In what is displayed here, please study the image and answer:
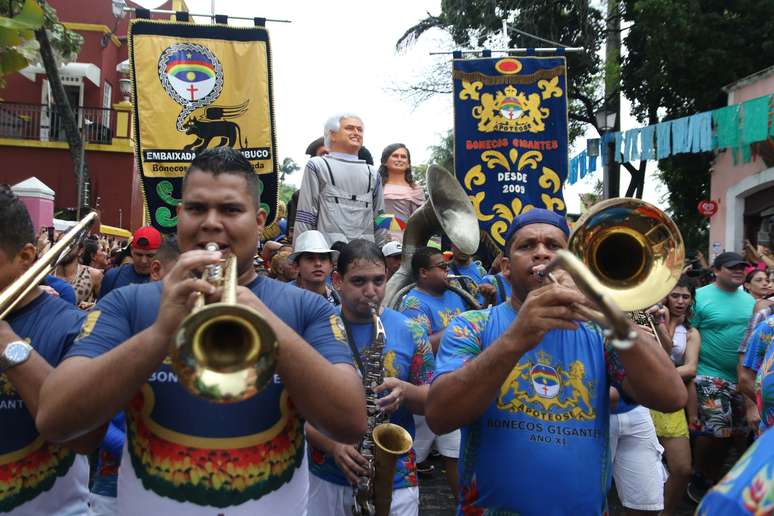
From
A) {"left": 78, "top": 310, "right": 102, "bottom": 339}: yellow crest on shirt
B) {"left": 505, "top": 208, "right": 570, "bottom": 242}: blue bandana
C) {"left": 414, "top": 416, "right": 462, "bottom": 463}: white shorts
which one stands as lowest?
{"left": 414, "top": 416, "right": 462, "bottom": 463}: white shorts

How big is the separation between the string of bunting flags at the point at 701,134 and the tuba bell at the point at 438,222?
10.5 meters

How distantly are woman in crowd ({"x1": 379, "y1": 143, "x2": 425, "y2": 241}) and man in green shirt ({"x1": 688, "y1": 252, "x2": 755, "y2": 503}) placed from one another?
3135 mm

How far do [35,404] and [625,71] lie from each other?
22.4 metres

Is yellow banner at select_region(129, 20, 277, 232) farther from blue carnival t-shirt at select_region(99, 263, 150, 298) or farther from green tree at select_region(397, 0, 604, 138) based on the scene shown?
green tree at select_region(397, 0, 604, 138)

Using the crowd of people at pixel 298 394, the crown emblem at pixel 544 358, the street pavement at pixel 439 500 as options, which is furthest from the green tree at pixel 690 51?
the crown emblem at pixel 544 358

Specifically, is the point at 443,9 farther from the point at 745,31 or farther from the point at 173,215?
the point at 173,215

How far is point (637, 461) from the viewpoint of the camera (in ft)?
16.1

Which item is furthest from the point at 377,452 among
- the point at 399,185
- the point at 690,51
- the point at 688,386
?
the point at 690,51

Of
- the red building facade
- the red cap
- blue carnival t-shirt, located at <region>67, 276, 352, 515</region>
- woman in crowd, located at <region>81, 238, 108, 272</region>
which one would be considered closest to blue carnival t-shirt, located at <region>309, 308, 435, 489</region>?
blue carnival t-shirt, located at <region>67, 276, 352, 515</region>

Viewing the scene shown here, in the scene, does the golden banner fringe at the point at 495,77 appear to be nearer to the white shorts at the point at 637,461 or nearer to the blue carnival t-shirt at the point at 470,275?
the blue carnival t-shirt at the point at 470,275

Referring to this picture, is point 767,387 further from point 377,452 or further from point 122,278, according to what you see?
point 122,278

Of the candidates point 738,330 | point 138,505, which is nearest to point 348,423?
point 138,505

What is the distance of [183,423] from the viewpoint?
2.28 meters

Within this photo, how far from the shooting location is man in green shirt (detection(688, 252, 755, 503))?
265 inches
